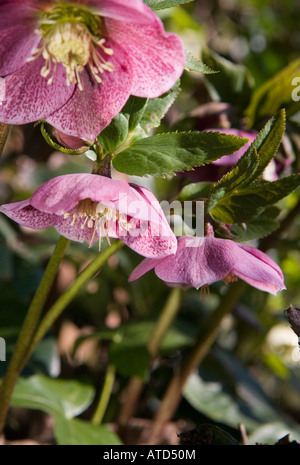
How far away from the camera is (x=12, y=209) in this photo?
1.73ft

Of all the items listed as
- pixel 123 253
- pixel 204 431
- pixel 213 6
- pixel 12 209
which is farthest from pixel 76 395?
pixel 213 6

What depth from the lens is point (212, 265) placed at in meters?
0.55

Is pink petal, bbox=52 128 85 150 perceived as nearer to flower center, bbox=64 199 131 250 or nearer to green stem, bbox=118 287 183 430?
flower center, bbox=64 199 131 250

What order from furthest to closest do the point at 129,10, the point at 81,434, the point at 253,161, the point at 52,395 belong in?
1. the point at 52,395
2. the point at 81,434
3. the point at 253,161
4. the point at 129,10

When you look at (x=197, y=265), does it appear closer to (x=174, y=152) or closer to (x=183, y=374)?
(x=174, y=152)

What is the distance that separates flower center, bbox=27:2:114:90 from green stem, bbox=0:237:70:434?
0.62 feet

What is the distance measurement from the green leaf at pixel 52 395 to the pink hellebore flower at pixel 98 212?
368 mm

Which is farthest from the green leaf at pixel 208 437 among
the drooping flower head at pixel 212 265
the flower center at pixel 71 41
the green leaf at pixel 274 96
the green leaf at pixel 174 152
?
the green leaf at pixel 274 96

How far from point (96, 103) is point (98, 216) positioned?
0.40ft

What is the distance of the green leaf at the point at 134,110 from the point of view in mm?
574

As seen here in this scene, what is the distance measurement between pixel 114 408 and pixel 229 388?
→ 0.24m

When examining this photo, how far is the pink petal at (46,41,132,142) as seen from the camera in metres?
0.53

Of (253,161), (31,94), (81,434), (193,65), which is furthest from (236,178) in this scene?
(81,434)
